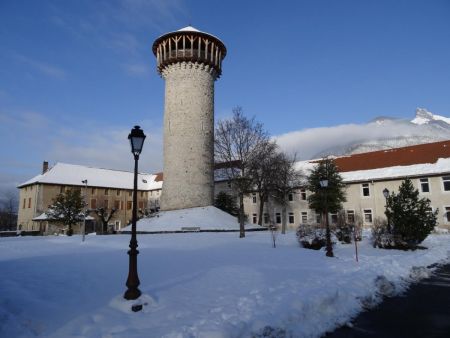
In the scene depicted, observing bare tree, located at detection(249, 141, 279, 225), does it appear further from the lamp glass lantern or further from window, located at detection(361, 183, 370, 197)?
the lamp glass lantern

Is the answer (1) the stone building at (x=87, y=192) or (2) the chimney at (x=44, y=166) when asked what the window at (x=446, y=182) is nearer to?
(1) the stone building at (x=87, y=192)

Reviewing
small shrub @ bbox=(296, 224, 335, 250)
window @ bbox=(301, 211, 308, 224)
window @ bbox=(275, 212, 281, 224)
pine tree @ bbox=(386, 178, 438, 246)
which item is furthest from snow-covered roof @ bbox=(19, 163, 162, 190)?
pine tree @ bbox=(386, 178, 438, 246)

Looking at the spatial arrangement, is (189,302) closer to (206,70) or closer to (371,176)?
(206,70)

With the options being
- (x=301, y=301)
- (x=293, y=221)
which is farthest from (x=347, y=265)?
(x=293, y=221)

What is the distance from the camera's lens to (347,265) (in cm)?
1264

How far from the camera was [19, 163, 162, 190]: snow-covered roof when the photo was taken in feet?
169

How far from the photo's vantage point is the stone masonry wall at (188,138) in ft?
114

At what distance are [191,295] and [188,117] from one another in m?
29.1

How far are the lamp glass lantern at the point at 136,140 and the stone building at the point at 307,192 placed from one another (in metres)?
26.7

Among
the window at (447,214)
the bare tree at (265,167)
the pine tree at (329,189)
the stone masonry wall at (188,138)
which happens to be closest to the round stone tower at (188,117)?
the stone masonry wall at (188,138)

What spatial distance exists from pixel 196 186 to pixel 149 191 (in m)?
34.4

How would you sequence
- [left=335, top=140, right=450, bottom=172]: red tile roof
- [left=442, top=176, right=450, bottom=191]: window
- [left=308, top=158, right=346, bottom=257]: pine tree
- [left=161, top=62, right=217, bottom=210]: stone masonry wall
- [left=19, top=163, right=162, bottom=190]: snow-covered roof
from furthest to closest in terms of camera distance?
[left=19, top=163, right=162, bottom=190]: snow-covered roof, [left=335, top=140, right=450, bottom=172]: red tile roof, [left=308, top=158, right=346, bottom=257]: pine tree, [left=161, top=62, right=217, bottom=210]: stone masonry wall, [left=442, top=176, right=450, bottom=191]: window

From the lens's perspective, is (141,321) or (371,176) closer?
(141,321)

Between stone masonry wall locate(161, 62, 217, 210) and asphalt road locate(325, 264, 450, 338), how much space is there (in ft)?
87.4
